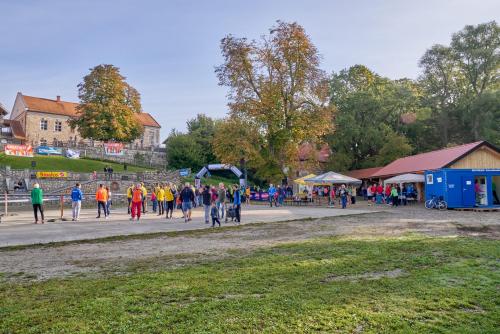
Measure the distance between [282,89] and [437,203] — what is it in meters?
16.9

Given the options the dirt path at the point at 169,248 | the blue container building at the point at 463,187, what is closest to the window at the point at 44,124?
the blue container building at the point at 463,187

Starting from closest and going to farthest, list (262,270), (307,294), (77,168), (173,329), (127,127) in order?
(173,329), (307,294), (262,270), (77,168), (127,127)

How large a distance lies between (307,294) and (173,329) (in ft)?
6.52

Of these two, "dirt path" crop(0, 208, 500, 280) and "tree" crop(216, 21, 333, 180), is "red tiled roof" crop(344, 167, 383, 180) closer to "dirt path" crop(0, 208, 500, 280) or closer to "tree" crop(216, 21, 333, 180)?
"tree" crop(216, 21, 333, 180)

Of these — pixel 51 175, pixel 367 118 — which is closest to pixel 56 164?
pixel 51 175

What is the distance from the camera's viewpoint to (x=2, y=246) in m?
10.1

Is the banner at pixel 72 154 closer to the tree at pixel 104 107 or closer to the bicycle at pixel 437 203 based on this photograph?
the tree at pixel 104 107

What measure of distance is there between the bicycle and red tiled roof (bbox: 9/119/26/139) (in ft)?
203

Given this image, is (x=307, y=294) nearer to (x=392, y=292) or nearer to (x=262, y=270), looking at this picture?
(x=392, y=292)

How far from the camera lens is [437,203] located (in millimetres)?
23672

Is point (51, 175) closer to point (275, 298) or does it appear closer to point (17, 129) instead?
point (275, 298)

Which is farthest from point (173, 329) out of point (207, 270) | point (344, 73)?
point (344, 73)

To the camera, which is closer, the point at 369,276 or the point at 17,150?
the point at 369,276

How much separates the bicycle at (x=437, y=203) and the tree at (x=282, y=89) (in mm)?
12751
